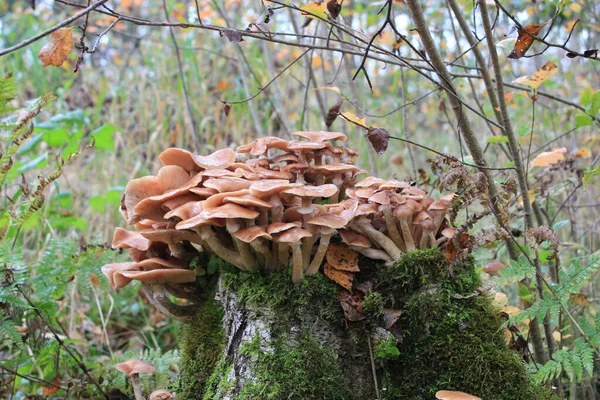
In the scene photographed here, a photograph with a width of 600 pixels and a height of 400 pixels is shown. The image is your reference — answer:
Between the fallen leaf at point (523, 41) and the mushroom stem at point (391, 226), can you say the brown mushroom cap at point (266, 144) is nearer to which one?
the mushroom stem at point (391, 226)

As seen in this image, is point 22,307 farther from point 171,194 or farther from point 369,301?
point 369,301

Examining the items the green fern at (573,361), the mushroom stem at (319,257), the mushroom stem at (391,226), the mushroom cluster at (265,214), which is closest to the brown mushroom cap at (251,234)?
the mushroom cluster at (265,214)

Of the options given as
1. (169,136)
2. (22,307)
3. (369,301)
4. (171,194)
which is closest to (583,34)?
(169,136)

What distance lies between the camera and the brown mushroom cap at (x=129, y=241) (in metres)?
3.33

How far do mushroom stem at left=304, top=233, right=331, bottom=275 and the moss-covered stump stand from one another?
6 centimetres

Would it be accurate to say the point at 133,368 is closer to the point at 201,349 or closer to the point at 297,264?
the point at 201,349

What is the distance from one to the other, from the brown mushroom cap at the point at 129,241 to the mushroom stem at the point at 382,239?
54.2 inches

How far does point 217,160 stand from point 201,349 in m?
1.28

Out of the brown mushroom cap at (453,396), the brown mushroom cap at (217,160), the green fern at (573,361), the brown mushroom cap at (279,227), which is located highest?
the brown mushroom cap at (217,160)

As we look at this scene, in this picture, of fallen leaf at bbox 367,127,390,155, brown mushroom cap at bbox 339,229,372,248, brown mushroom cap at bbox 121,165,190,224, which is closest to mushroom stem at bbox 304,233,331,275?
brown mushroom cap at bbox 339,229,372,248

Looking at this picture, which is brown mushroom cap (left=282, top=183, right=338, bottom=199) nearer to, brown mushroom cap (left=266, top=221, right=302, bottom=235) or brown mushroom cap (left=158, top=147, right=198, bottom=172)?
brown mushroom cap (left=266, top=221, right=302, bottom=235)

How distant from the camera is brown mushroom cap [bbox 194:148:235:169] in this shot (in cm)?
316

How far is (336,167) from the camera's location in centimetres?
316

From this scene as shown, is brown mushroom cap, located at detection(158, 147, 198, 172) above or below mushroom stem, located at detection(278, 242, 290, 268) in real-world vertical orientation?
above
